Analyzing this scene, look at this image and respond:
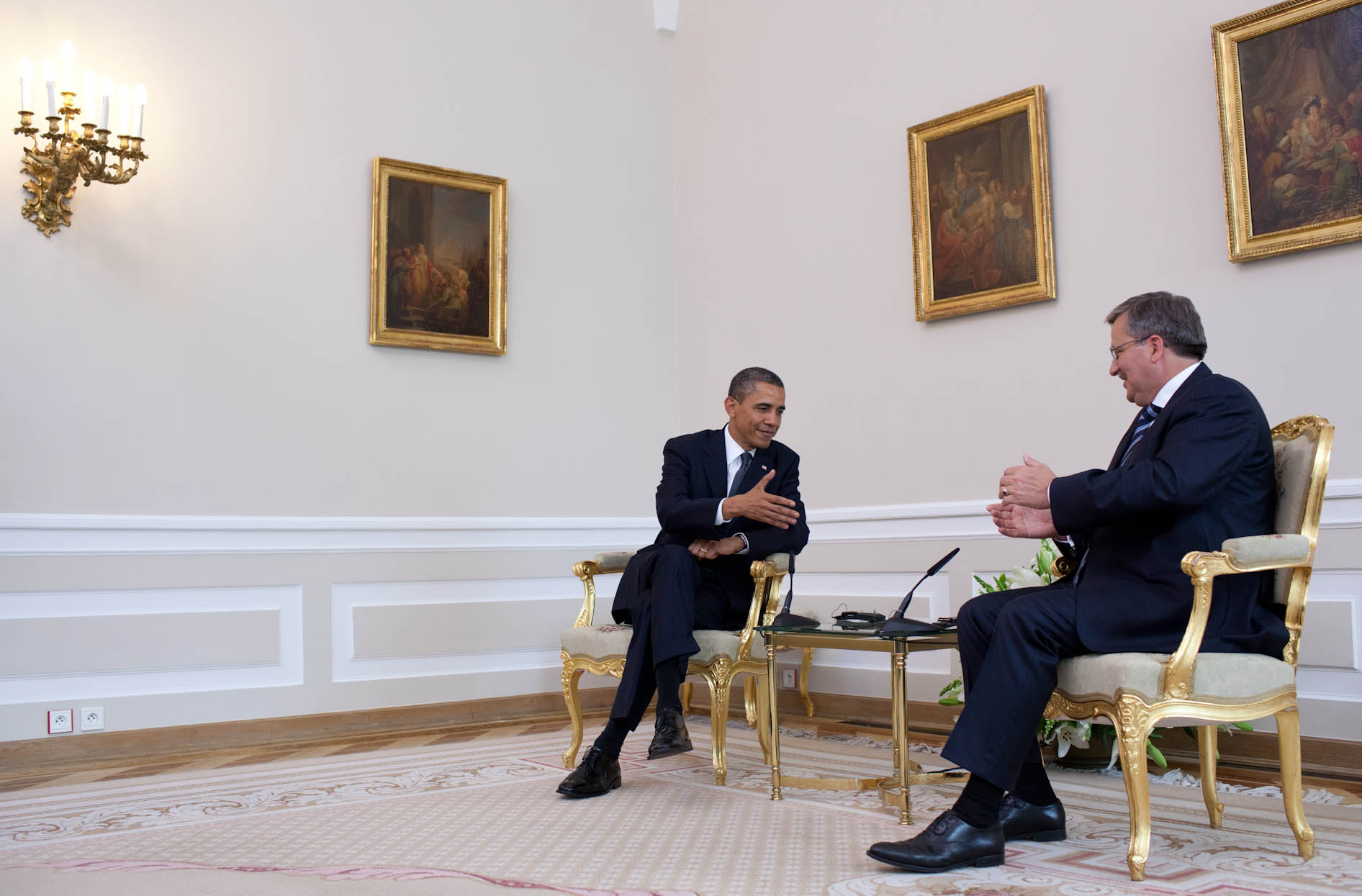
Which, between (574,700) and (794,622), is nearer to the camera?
(794,622)

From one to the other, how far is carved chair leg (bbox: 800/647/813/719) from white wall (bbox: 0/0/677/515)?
136cm

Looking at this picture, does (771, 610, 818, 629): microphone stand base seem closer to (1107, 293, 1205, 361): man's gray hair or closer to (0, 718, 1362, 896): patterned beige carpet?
(0, 718, 1362, 896): patterned beige carpet

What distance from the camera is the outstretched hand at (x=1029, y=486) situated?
293 cm

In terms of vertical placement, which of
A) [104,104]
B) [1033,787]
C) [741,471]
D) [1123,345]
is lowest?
[1033,787]

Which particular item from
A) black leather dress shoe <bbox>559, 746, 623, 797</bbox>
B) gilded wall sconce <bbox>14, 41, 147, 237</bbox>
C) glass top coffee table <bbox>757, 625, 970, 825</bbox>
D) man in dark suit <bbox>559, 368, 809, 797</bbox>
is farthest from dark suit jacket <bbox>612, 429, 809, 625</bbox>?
gilded wall sconce <bbox>14, 41, 147, 237</bbox>

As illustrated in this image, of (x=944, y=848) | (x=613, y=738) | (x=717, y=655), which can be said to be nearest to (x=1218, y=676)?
(x=944, y=848)

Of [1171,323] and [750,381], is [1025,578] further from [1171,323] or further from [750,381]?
[1171,323]

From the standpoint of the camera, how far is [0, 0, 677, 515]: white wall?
489 cm

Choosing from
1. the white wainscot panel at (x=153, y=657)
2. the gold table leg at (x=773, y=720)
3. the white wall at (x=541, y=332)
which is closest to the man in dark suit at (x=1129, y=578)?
the gold table leg at (x=773, y=720)

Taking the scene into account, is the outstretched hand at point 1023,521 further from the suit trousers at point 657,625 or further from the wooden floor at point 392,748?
the wooden floor at point 392,748

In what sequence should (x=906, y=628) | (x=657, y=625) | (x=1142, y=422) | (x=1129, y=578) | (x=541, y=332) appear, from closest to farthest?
(x=1129, y=578) < (x=1142, y=422) < (x=906, y=628) < (x=657, y=625) < (x=541, y=332)

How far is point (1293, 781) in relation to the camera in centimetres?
278

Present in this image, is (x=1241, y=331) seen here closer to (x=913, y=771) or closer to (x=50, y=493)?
(x=913, y=771)

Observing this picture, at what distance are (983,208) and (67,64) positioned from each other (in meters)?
4.06
